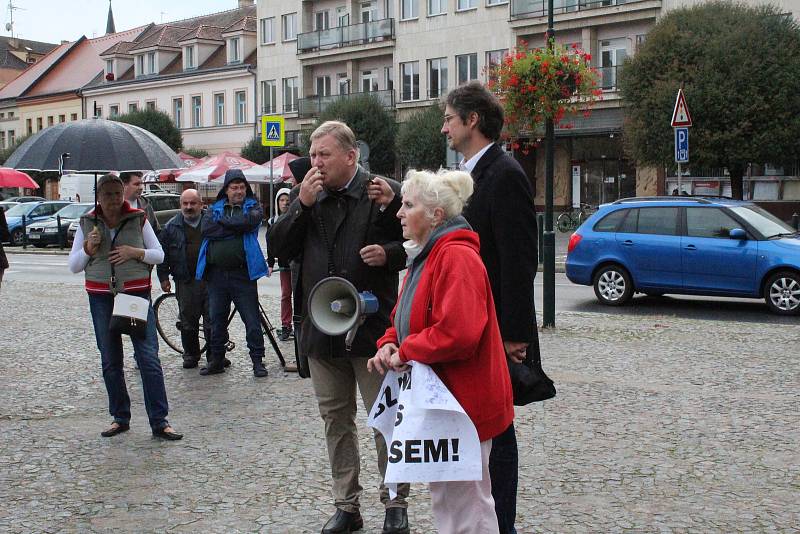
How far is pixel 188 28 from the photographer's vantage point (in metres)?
62.5

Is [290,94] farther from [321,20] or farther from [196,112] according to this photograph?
[196,112]

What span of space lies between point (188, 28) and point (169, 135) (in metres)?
9.34

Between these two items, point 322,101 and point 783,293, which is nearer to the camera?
point 783,293

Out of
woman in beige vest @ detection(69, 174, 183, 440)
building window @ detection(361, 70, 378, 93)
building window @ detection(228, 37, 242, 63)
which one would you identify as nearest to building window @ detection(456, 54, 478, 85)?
building window @ detection(361, 70, 378, 93)

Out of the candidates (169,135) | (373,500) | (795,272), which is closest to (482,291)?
(373,500)

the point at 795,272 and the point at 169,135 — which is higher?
the point at 169,135

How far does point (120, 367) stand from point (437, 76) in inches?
1565

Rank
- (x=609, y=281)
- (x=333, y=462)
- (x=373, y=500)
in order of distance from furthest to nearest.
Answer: (x=609, y=281), (x=373, y=500), (x=333, y=462)

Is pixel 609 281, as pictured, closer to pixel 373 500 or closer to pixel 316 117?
pixel 373 500

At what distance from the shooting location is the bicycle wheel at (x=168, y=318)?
10.4 metres

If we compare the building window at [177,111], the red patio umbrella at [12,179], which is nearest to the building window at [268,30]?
the building window at [177,111]

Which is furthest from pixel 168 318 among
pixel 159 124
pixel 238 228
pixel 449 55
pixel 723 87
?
pixel 159 124

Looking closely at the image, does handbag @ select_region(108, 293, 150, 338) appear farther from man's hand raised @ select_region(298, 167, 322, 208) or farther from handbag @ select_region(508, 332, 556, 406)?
handbag @ select_region(508, 332, 556, 406)

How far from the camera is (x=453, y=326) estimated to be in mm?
3531
